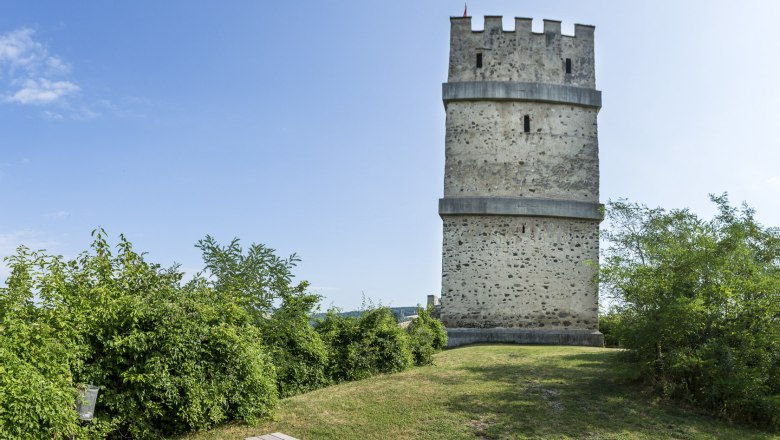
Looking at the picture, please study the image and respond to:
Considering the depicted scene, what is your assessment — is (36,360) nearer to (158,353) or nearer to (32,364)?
(32,364)

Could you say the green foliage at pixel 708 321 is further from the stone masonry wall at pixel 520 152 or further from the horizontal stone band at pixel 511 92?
the horizontal stone band at pixel 511 92

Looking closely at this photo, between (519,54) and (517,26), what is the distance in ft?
3.55

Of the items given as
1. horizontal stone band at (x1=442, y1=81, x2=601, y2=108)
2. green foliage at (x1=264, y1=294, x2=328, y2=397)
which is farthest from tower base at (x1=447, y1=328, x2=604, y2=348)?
green foliage at (x1=264, y1=294, x2=328, y2=397)

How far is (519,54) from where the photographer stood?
20891 mm

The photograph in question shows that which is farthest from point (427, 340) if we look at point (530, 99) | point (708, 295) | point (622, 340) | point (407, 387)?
point (530, 99)

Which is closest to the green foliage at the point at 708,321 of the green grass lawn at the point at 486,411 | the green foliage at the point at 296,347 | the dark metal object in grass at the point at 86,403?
the green grass lawn at the point at 486,411

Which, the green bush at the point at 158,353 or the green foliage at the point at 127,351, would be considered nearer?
the green foliage at the point at 127,351

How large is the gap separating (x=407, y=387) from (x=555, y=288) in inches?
421

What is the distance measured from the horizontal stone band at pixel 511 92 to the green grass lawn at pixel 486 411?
37.1 ft

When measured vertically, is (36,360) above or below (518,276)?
below

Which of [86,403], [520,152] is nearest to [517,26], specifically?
[520,152]

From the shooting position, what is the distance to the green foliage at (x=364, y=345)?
1151 cm

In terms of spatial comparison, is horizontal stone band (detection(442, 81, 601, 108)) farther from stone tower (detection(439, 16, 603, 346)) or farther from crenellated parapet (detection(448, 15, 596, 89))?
crenellated parapet (detection(448, 15, 596, 89))

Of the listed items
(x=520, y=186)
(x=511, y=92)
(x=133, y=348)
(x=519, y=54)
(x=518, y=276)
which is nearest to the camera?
(x=133, y=348)
